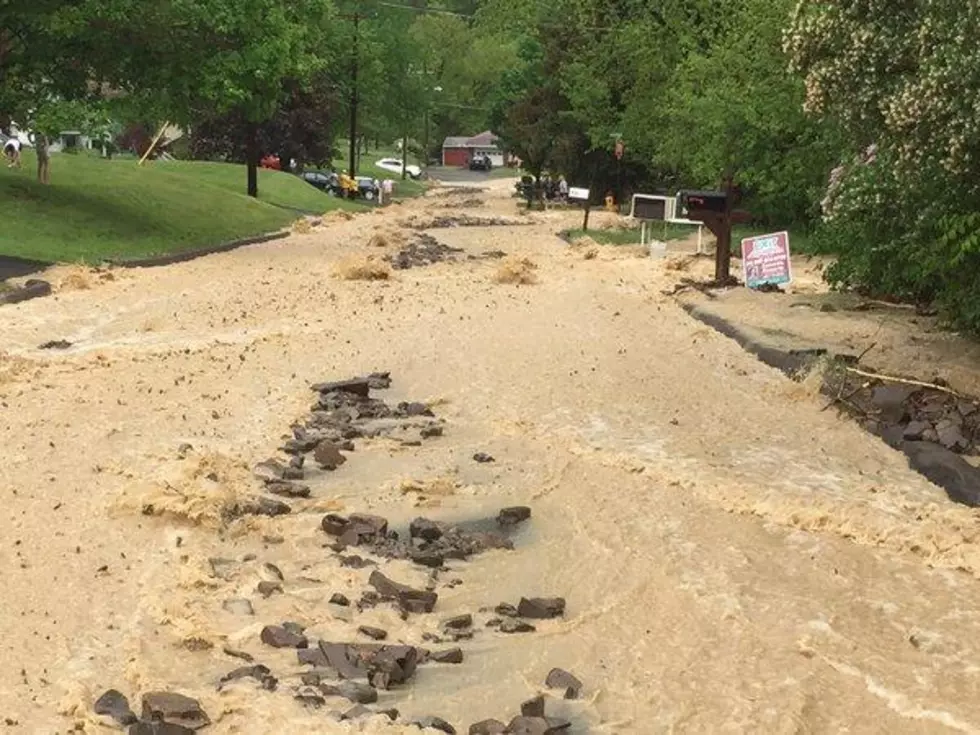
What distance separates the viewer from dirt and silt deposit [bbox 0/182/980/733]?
6.69 m

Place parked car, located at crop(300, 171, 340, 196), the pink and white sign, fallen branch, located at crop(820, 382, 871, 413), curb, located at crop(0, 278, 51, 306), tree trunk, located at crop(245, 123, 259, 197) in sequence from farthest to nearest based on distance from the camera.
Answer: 1. parked car, located at crop(300, 171, 340, 196)
2. tree trunk, located at crop(245, 123, 259, 197)
3. the pink and white sign
4. curb, located at crop(0, 278, 51, 306)
5. fallen branch, located at crop(820, 382, 871, 413)

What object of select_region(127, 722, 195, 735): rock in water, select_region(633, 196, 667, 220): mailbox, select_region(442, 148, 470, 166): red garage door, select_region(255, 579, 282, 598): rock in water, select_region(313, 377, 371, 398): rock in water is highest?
select_region(442, 148, 470, 166): red garage door

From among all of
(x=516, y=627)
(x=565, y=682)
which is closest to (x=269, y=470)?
(x=516, y=627)

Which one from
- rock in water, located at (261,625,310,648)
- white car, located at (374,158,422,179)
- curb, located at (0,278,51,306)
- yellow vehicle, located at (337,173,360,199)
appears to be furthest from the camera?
white car, located at (374,158,422,179)

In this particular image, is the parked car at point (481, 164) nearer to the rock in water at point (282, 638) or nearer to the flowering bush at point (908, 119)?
the flowering bush at point (908, 119)

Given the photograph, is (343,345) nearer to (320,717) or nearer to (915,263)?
(915,263)

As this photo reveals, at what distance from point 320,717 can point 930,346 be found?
11.8m

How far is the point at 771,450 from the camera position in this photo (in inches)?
482

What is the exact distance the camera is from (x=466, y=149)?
154 meters

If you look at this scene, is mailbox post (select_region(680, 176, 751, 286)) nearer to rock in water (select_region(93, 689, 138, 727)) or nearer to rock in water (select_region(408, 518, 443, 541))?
rock in water (select_region(408, 518, 443, 541))

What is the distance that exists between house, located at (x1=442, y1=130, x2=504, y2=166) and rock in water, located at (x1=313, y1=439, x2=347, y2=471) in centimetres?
14148

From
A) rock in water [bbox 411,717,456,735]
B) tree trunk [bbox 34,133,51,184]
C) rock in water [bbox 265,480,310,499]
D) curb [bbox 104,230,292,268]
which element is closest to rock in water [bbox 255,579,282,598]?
rock in water [bbox 411,717,456,735]

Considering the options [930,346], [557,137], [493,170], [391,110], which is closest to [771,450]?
[930,346]

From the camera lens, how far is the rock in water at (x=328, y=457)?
11.1m
